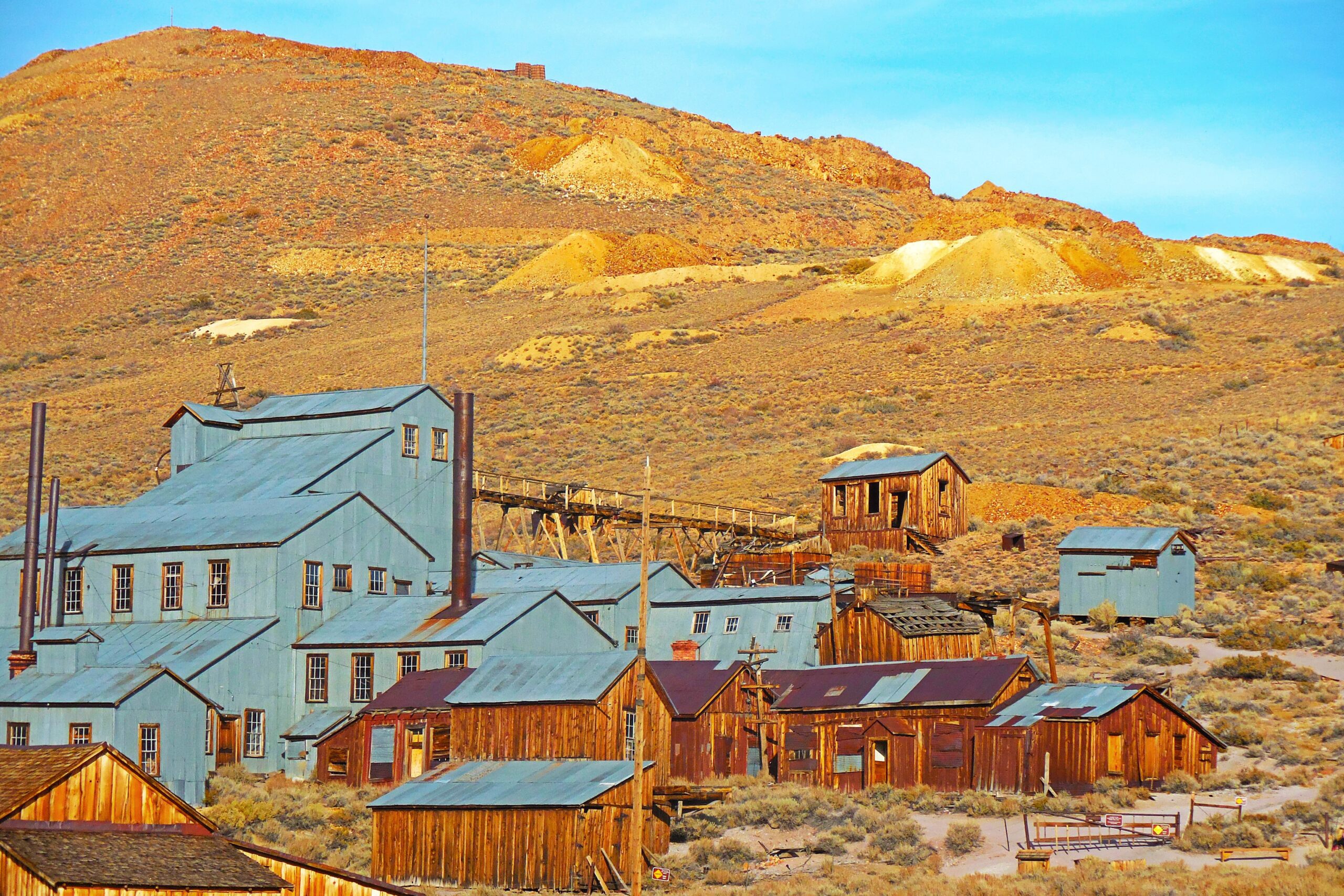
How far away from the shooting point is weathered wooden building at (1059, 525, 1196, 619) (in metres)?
53.2

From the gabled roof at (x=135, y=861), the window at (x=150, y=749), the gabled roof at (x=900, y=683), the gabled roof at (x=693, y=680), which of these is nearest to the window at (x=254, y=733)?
the window at (x=150, y=749)

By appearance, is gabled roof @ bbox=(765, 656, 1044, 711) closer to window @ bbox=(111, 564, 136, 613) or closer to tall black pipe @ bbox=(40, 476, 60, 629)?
window @ bbox=(111, 564, 136, 613)

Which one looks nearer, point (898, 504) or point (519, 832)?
point (519, 832)

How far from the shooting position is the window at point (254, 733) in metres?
44.0

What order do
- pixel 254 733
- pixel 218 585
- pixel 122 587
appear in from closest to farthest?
pixel 254 733 → pixel 218 585 → pixel 122 587

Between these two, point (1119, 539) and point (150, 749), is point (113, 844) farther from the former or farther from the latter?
point (1119, 539)

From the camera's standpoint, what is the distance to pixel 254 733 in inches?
1741

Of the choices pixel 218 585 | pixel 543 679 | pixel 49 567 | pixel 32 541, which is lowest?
pixel 543 679

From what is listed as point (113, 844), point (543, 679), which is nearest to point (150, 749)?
point (543, 679)

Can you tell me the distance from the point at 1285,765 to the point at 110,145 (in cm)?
14004

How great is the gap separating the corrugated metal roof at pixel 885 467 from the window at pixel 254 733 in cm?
2451

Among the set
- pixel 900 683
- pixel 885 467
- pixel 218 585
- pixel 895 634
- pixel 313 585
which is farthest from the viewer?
pixel 885 467

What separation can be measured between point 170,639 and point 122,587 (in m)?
3.24

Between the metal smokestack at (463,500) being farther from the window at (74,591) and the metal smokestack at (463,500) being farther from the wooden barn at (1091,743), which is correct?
the wooden barn at (1091,743)
